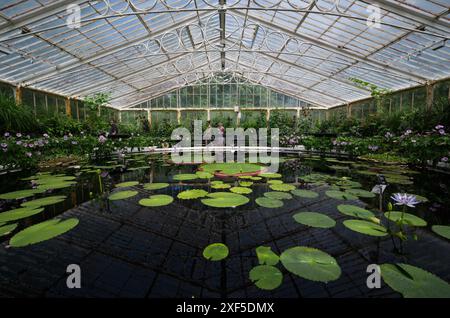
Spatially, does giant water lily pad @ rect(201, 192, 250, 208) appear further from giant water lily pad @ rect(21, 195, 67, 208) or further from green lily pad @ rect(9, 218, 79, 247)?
giant water lily pad @ rect(21, 195, 67, 208)

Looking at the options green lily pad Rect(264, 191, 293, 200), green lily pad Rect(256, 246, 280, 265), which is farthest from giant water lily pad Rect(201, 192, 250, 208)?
green lily pad Rect(256, 246, 280, 265)

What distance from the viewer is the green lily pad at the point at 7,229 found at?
2.06m

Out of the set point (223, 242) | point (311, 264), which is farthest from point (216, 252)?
point (311, 264)

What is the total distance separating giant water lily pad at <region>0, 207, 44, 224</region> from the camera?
7.65 feet

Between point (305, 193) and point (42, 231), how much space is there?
3.09 metres

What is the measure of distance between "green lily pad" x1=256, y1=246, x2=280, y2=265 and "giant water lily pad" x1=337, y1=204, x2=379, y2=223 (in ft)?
3.97

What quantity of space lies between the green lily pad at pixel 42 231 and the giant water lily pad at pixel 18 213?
0.31m

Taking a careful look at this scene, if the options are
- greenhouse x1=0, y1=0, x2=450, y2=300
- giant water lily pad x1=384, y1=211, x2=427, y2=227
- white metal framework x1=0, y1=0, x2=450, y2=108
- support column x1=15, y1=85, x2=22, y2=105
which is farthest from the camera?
support column x1=15, y1=85, x2=22, y2=105

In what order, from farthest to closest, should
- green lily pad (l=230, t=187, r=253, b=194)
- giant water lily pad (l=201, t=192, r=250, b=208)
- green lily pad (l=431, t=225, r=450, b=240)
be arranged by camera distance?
green lily pad (l=230, t=187, r=253, b=194)
giant water lily pad (l=201, t=192, r=250, b=208)
green lily pad (l=431, t=225, r=450, b=240)

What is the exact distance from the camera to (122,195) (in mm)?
3260
